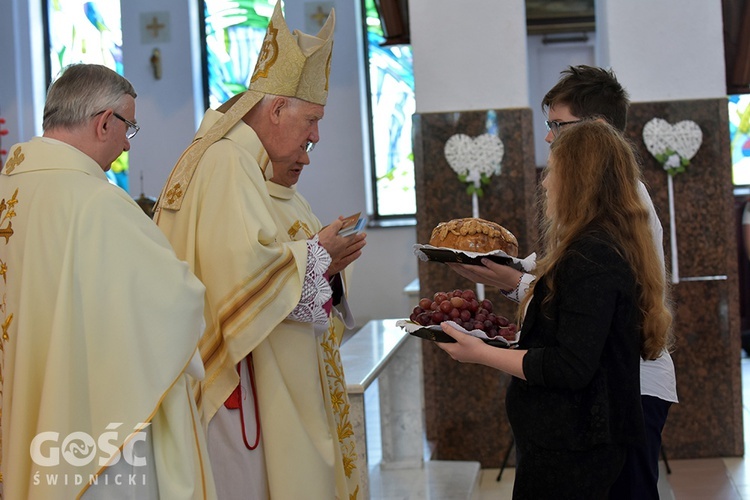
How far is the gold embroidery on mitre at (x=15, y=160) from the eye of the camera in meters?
2.18

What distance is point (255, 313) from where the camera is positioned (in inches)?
98.0

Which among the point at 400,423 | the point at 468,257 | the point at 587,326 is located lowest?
the point at 400,423

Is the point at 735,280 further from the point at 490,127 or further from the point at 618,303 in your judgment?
the point at 618,303

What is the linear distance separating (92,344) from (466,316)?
102 centimetres

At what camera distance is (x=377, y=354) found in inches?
165

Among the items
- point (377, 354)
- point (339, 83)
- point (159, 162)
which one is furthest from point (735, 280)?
point (159, 162)

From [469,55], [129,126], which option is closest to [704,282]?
[469,55]

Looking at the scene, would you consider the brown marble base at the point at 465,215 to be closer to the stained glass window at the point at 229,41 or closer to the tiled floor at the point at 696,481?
the tiled floor at the point at 696,481

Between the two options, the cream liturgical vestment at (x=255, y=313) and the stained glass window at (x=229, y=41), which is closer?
the cream liturgical vestment at (x=255, y=313)

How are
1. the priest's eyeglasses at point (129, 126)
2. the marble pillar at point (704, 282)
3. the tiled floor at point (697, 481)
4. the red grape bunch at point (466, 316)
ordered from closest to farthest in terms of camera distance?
1. the priest's eyeglasses at point (129, 126)
2. the red grape bunch at point (466, 316)
3. the tiled floor at point (697, 481)
4. the marble pillar at point (704, 282)

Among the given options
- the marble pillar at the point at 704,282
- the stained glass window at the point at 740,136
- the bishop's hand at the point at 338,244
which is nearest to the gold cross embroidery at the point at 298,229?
the bishop's hand at the point at 338,244

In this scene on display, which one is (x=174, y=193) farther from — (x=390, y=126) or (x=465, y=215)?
(x=390, y=126)

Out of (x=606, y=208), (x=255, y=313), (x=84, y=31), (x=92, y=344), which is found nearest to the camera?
(x=92, y=344)

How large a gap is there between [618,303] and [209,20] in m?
10.3
